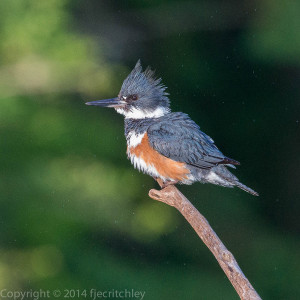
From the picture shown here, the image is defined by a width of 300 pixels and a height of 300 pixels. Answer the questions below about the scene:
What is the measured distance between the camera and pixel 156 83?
150 inches

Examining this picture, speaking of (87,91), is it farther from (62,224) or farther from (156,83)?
(156,83)

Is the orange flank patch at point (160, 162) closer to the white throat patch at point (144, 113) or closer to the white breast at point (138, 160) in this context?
the white breast at point (138, 160)

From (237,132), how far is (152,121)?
2563 mm

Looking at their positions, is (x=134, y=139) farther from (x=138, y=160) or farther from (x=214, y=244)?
(x=214, y=244)

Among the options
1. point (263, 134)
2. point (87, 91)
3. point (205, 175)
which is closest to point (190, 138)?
point (205, 175)

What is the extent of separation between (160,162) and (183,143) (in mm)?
142

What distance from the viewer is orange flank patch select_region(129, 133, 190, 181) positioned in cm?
351

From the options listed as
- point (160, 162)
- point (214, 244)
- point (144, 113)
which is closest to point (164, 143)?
point (160, 162)

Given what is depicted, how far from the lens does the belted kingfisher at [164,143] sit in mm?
3516

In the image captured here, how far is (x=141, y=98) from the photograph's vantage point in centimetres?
379

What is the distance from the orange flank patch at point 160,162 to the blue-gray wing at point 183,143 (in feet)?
0.07

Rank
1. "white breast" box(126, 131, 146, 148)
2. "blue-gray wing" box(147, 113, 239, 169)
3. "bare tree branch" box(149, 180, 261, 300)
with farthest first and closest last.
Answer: "white breast" box(126, 131, 146, 148) < "blue-gray wing" box(147, 113, 239, 169) < "bare tree branch" box(149, 180, 261, 300)

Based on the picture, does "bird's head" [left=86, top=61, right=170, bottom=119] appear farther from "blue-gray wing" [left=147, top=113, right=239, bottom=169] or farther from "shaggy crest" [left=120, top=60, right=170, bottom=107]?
"blue-gray wing" [left=147, top=113, right=239, bottom=169]

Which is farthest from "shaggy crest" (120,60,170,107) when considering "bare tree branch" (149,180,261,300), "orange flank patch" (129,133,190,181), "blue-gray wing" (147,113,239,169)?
"bare tree branch" (149,180,261,300)
